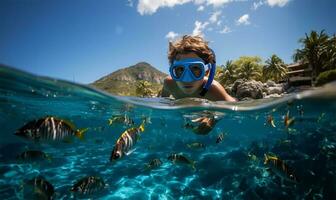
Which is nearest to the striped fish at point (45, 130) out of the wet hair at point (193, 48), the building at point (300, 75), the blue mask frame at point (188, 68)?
the blue mask frame at point (188, 68)

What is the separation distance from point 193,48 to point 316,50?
204 feet

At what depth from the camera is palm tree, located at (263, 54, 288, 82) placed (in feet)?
239

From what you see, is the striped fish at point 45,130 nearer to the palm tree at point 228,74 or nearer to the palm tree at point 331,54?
the palm tree at point 331,54

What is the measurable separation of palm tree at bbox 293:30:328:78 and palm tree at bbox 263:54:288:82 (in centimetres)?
1120

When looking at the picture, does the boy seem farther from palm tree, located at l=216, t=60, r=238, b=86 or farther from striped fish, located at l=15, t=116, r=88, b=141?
palm tree, located at l=216, t=60, r=238, b=86

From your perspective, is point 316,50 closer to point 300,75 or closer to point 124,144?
point 300,75

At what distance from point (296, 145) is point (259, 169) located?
4900 millimetres

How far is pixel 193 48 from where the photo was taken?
6395 mm

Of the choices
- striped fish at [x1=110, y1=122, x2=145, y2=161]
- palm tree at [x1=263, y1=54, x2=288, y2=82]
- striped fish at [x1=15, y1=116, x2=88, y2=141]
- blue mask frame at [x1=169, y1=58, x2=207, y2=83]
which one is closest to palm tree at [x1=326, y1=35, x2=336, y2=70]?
palm tree at [x1=263, y1=54, x2=288, y2=82]

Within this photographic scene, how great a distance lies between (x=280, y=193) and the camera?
428 inches

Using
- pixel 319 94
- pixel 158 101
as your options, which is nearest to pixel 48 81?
pixel 158 101

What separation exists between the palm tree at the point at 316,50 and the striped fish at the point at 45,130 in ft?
199

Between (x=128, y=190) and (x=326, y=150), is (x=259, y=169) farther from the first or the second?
(x=128, y=190)

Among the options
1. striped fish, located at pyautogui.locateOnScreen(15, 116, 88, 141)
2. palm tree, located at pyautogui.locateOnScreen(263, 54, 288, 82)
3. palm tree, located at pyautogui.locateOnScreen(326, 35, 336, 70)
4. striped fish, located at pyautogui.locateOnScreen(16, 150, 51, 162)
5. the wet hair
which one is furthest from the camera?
palm tree, located at pyautogui.locateOnScreen(263, 54, 288, 82)
